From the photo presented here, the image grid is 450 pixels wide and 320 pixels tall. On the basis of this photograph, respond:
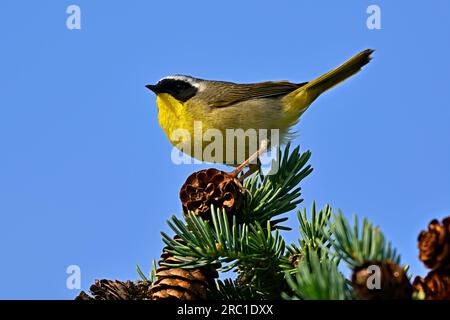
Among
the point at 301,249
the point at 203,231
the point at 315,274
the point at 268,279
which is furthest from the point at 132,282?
the point at 315,274

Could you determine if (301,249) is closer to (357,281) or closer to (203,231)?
(203,231)

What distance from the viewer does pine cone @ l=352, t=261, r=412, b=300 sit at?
1.58 meters

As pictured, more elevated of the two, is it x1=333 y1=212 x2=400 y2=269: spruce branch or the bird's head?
the bird's head

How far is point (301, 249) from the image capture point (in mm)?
2635

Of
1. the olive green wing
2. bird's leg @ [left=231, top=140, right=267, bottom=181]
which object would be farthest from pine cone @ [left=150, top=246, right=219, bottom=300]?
the olive green wing

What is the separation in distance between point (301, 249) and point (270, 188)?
0.72 meters

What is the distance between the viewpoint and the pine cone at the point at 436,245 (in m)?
1.71

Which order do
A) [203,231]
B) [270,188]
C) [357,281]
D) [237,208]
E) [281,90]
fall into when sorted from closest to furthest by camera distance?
[357,281], [203,231], [237,208], [270,188], [281,90]

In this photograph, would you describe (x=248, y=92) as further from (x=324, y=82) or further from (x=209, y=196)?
(x=209, y=196)

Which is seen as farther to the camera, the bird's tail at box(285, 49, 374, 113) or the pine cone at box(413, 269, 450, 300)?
the bird's tail at box(285, 49, 374, 113)

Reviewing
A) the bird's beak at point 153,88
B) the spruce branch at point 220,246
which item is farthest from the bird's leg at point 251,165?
the spruce branch at point 220,246

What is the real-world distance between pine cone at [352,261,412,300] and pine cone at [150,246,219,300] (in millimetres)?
1152

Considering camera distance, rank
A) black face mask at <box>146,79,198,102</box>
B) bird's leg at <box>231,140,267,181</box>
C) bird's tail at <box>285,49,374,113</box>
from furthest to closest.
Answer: black face mask at <box>146,79,198,102</box> → bird's tail at <box>285,49,374,113</box> → bird's leg at <box>231,140,267,181</box>

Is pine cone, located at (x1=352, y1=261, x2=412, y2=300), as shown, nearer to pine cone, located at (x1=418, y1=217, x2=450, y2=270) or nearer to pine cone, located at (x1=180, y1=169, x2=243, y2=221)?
pine cone, located at (x1=418, y1=217, x2=450, y2=270)
